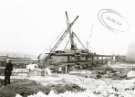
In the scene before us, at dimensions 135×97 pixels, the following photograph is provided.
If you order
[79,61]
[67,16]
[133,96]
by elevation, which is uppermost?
[67,16]

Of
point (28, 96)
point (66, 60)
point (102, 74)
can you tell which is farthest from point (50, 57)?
point (28, 96)

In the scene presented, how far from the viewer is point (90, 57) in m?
34.6

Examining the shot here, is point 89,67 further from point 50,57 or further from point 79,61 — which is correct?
point 50,57

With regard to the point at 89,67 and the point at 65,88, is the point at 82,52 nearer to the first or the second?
the point at 89,67

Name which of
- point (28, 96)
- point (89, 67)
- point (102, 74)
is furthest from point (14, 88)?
point (89, 67)

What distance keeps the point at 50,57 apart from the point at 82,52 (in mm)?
4153

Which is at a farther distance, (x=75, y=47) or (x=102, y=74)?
(x=75, y=47)

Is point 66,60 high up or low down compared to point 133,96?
up

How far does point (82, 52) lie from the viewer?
3438 centimetres

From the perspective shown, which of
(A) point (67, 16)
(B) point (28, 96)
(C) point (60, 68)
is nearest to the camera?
(B) point (28, 96)

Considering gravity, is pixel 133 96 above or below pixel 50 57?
below

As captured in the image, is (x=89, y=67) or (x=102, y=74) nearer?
(x=102, y=74)

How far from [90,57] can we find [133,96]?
2248 cm

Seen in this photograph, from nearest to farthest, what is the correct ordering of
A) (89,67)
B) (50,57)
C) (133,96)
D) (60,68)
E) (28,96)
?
(28,96), (133,96), (60,68), (89,67), (50,57)
